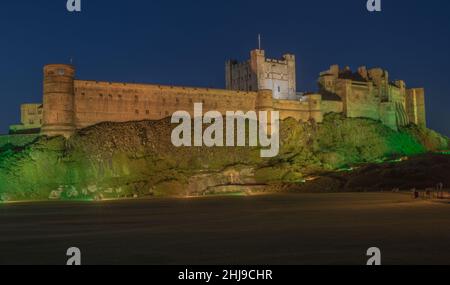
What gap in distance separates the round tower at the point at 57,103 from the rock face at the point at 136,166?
118 cm

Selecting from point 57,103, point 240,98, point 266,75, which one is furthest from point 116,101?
point 266,75

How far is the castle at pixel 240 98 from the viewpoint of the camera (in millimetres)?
58094

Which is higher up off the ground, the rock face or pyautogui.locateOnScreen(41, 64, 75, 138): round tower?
pyautogui.locateOnScreen(41, 64, 75, 138): round tower

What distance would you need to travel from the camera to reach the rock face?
179ft

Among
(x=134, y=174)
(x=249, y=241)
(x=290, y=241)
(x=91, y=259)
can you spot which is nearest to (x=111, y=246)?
(x=91, y=259)

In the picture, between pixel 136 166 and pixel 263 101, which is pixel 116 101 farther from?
pixel 263 101

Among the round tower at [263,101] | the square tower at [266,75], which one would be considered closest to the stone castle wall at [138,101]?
the round tower at [263,101]

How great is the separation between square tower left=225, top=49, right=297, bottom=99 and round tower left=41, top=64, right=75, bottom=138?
2924cm

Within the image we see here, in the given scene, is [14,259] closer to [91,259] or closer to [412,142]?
[91,259]

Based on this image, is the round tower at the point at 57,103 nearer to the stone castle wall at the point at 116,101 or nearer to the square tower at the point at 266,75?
the stone castle wall at the point at 116,101

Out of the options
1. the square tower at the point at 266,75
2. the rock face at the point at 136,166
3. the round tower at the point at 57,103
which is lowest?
the rock face at the point at 136,166

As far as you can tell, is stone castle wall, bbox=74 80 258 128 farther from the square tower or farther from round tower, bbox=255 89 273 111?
the square tower

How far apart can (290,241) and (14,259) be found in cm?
802

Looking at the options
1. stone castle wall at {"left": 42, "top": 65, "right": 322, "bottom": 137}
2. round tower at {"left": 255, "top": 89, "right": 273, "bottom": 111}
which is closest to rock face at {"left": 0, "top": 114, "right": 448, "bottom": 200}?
stone castle wall at {"left": 42, "top": 65, "right": 322, "bottom": 137}
